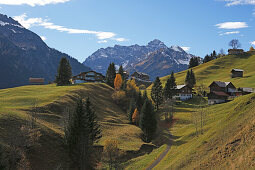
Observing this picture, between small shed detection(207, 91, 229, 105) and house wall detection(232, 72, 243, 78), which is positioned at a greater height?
house wall detection(232, 72, 243, 78)

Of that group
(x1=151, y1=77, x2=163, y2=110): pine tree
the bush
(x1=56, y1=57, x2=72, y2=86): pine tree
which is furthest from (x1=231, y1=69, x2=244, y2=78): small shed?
(x1=56, y1=57, x2=72, y2=86): pine tree

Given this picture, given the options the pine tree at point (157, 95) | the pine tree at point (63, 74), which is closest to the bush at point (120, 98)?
the pine tree at point (157, 95)

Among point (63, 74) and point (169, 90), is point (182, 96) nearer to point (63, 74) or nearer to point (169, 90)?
point (169, 90)

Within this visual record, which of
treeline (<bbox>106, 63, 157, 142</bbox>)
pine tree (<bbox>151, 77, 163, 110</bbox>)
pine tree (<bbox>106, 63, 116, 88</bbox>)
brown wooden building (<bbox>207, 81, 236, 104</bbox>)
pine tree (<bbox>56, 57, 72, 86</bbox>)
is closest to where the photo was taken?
treeline (<bbox>106, 63, 157, 142</bbox>)

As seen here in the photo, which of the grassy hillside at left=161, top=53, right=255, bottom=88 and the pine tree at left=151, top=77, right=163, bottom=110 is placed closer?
the pine tree at left=151, top=77, right=163, bottom=110

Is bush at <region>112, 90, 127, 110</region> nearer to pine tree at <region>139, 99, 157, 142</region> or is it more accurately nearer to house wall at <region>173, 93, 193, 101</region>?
house wall at <region>173, 93, 193, 101</region>

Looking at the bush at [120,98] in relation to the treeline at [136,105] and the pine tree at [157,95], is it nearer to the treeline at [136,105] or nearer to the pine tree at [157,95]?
the treeline at [136,105]

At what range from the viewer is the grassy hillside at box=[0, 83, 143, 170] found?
130 feet

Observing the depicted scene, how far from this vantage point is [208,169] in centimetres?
2628

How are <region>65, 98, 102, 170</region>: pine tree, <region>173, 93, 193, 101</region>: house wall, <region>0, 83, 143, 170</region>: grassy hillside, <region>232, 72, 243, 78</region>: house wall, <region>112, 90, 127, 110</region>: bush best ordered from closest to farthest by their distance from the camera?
1. <region>0, 83, 143, 170</region>: grassy hillside
2. <region>65, 98, 102, 170</region>: pine tree
3. <region>112, 90, 127, 110</region>: bush
4. <region>173, 93, 193, 101</region>: house wall
5. <region>232, 72, 243, 78</region>: house wall

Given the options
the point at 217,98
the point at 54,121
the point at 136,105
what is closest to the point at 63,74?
the point at 136,105

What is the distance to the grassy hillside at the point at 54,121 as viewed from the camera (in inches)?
1560

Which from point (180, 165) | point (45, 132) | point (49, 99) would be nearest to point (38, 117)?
point (45, 132)

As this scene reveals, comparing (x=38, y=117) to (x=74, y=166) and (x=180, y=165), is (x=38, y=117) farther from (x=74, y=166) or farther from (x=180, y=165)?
(x=180, y=165)
